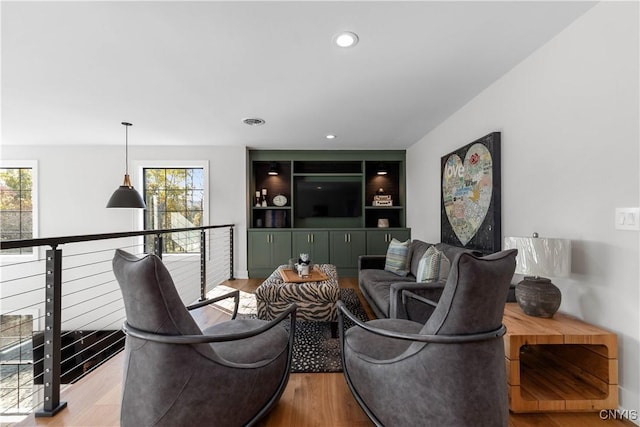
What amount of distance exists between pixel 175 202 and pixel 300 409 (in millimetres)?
4565

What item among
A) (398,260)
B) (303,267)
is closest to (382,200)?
(398,260)

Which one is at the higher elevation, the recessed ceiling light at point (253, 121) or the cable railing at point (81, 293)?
the recessed ceiling light at point (253, 121)

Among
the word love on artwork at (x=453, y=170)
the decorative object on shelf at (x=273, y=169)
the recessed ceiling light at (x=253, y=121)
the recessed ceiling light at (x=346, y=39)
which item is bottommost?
the word love on artwork at (x=453, y=170)

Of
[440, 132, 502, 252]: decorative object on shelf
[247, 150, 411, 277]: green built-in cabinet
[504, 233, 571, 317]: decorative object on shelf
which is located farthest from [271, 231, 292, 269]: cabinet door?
[504, 233, 571, 317]: decorative object on shelf

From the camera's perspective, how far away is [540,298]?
5.85 ft

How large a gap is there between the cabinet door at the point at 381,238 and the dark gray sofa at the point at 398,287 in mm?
1279

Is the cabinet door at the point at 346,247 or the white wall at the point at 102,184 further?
the cabinet door at the point at 346,247

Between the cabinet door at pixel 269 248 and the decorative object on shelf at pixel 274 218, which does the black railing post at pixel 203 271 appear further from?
the decorative object on shelf at pixel 274 218

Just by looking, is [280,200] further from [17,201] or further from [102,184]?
[17,201]

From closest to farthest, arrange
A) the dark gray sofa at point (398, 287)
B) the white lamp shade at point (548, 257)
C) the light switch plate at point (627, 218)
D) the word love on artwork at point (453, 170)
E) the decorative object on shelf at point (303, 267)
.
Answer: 1. the light switch plate at point (627, 218)
2. the white lamp shade at point (548, 257)
3. the dark gray sofa at point (398, 287)
4. the decorative object on shelf at point (303, 267)
5. the word love on artwork at point (453, 170)

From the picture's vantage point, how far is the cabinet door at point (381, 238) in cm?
513

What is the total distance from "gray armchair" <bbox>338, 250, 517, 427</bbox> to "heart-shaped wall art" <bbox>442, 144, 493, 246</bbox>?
1835 mm

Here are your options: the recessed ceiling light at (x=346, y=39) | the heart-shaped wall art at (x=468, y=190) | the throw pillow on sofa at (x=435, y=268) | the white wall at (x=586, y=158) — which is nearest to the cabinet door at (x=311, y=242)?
the heart-shaped wall art at (x=468, y=190)

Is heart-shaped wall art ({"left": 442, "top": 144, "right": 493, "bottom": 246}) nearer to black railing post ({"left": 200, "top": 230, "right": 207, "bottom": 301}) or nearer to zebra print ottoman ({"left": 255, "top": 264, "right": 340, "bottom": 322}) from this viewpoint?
zebra print ottoman ({"left": 255, "top": 264, "right": 340, "bottom": 322})
